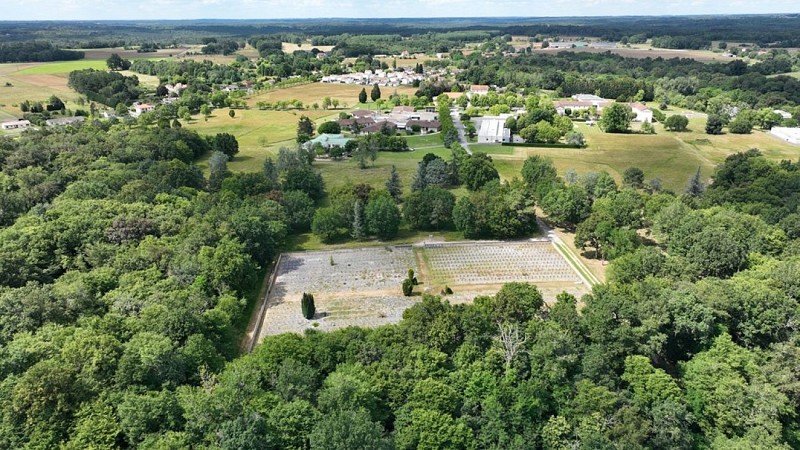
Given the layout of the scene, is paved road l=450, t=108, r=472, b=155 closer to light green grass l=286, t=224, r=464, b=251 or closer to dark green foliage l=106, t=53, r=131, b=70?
light green grass l=286, t=224, r=464, b=251

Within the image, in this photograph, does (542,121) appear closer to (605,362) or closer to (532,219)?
(532,219)

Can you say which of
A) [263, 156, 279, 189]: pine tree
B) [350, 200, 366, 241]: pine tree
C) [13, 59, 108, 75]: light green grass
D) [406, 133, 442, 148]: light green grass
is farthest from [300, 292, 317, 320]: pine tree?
[13, 59, 108, 75]: light green grass

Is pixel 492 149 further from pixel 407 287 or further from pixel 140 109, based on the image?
pixel 140 109

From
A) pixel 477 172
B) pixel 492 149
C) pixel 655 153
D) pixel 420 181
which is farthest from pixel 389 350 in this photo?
pixel 655 153

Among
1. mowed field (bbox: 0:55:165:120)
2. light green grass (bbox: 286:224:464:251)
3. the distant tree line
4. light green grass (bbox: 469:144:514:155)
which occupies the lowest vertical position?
light green grass (bbox: 286:224:464:251)

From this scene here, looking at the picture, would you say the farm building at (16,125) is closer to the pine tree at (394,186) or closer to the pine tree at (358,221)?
the pine tree at (394,186)

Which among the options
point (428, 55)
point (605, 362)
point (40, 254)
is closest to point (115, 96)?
point (40, 254)
